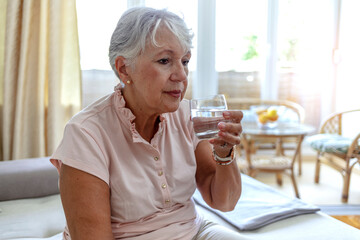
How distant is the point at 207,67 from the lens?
443cm

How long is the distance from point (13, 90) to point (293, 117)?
2800 mm

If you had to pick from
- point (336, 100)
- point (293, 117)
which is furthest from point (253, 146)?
point (336, 100)

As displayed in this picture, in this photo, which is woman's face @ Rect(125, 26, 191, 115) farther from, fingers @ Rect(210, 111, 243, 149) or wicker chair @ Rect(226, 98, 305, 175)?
wicker chair @ Rect(226, 98, 305, 175)

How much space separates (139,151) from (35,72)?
2195 mm

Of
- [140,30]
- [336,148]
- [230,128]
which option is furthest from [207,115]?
[336,148]

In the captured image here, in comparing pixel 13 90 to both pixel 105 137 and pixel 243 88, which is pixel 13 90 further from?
pixel 243 88

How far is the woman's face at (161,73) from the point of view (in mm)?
1176

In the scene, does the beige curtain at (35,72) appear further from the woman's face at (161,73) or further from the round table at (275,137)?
the woman's face at (161,73)

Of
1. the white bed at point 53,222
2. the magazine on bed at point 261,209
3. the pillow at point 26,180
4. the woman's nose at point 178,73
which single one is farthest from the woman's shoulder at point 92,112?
the pillow at point 26,180

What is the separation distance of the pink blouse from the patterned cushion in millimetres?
2479

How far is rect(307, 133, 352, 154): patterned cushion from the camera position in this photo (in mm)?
3446

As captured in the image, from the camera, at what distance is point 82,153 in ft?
3.59

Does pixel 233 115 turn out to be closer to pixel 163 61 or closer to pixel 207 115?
pixel 207 115

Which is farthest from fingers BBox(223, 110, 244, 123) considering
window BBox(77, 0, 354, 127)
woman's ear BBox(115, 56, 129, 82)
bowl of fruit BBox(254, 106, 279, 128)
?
window BBox(77, 0, 354, 127)
